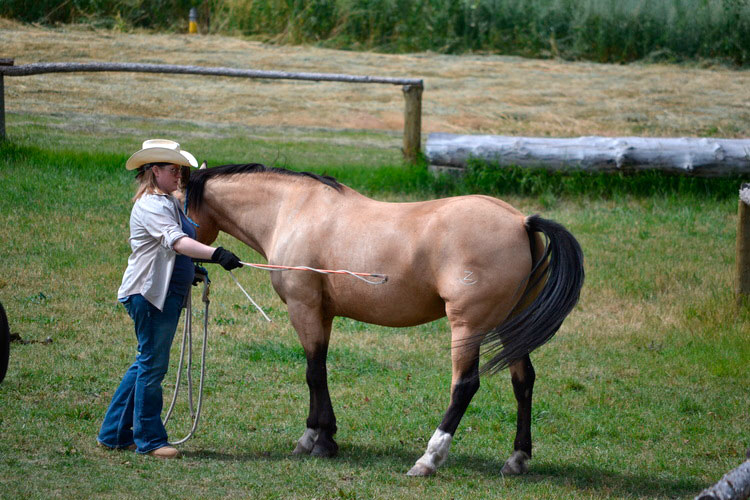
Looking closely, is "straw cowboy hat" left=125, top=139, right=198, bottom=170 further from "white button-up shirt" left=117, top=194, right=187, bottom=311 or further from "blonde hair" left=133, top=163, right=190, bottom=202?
"white button-up shirt" left=117, top=194, right=187, bottom=311

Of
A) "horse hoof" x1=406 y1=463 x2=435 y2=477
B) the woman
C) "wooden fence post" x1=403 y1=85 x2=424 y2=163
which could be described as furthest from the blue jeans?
"wooden fence post" x1=403 y1=85 x2=424 y2=163

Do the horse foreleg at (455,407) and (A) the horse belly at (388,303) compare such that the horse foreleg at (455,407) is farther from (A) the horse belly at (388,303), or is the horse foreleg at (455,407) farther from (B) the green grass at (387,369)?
(A) the horse belly at (388,303)

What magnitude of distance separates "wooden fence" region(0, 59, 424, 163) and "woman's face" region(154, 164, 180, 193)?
7.08 meters

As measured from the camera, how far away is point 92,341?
7.29 m

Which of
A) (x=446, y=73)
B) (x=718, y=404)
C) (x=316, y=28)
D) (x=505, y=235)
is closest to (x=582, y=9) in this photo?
(x=446, y=73)

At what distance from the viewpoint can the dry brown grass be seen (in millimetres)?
14109

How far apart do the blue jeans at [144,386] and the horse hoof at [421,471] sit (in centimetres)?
148

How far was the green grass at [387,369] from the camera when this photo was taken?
4875mm

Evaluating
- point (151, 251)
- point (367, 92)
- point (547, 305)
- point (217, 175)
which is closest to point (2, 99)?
point (367, 92)

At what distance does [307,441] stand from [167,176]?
1.82 metres

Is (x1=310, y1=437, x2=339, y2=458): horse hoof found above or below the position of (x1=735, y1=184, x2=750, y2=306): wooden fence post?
below

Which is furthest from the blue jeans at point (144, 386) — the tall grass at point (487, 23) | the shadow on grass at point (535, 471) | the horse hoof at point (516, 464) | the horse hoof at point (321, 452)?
the tall grass at point (487, 23)

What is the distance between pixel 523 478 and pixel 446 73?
44.6 feet

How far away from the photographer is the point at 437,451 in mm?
4871
